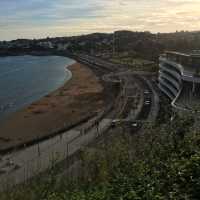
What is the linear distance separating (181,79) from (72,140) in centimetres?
1630

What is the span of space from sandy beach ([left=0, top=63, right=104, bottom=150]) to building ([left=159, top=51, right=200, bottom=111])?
38.6 ft

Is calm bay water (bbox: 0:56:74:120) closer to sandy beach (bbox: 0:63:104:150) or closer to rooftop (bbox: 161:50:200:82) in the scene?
sandy beach (bbox: 0:63:104:150)

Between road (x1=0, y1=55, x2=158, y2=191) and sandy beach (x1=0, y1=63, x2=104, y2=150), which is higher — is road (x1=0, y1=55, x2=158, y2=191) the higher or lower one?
the higher one

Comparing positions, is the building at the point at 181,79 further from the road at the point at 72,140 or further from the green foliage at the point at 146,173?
the green foliage at the point at 146,173

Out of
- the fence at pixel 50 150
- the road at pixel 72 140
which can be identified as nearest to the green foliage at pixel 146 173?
the road at pixel 72 140

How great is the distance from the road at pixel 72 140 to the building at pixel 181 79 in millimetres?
3447

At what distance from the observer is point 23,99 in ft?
273

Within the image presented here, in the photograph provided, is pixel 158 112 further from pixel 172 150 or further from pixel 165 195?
pixel 165 195

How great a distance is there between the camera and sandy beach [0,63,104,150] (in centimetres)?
5118

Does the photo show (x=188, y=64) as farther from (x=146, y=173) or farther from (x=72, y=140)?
(x=146, y=173)

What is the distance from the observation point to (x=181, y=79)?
51156 millimetres

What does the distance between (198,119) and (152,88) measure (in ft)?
194

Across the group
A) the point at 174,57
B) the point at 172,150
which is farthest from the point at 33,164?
the point at 174,57

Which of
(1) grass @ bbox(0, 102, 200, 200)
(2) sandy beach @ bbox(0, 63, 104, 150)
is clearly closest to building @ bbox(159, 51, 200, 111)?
(2) sandy beach @ bbox(0, 63, 104, 150)
